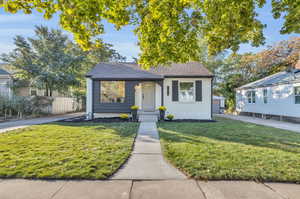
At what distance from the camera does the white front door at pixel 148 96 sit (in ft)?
37.9

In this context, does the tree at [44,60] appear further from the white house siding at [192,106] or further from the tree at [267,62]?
the tree at [267,62]

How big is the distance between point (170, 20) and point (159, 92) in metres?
6.63

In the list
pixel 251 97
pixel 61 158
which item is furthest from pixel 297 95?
pixel 61 158

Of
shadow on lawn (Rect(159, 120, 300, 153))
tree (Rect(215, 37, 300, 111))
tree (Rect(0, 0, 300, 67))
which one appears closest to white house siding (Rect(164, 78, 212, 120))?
shadow on lawn (Rect(159, 120, 300, 153))

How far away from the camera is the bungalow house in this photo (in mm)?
10625

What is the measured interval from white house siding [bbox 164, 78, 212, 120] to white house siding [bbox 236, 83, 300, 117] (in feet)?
20.1

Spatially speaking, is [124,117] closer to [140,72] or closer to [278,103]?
[140,72]

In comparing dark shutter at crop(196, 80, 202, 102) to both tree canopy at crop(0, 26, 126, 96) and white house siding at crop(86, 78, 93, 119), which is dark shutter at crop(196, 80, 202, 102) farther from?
tree canopy at crop(0, 26, 126, 96)

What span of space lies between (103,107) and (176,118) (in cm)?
543

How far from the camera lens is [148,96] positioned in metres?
11.6

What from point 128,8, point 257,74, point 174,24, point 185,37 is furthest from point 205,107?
point 257,74

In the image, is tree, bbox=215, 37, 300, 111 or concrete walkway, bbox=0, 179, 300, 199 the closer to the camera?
concrete walkway, bbox=0, 179, 300, 199

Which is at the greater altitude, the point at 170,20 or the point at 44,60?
the point at 44,60

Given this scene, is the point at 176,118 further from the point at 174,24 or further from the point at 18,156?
the point at 18,156
